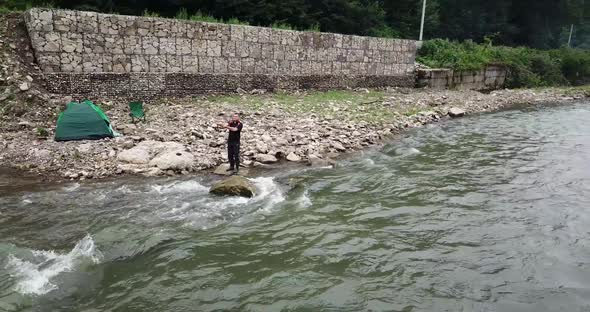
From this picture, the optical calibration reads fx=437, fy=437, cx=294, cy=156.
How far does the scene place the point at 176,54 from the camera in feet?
47.5

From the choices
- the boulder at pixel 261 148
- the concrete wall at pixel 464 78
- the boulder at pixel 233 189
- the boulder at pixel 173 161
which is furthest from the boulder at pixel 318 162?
the concrete wall at pixel 464 78

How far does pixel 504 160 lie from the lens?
1213cm

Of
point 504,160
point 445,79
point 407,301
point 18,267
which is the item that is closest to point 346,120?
point 504,160

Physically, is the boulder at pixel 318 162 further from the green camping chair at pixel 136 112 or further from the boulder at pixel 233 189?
the green camping chair at pixel 136 112

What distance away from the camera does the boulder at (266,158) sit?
10533 mm

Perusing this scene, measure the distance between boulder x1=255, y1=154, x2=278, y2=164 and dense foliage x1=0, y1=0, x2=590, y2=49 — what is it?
349 inches

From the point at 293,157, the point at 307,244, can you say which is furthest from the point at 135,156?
the point at 307,244

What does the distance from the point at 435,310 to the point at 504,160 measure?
823 centimetres

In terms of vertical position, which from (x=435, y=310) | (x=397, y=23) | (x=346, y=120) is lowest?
(x=435, y=310)

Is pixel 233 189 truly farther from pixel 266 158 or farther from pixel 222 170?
pixel 266 158

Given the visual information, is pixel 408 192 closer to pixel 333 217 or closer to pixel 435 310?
pixel 333 217

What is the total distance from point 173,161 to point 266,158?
7.26 feet

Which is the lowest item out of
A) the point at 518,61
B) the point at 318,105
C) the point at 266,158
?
the point at 266,158

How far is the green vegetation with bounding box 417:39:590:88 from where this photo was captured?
26188 mm
